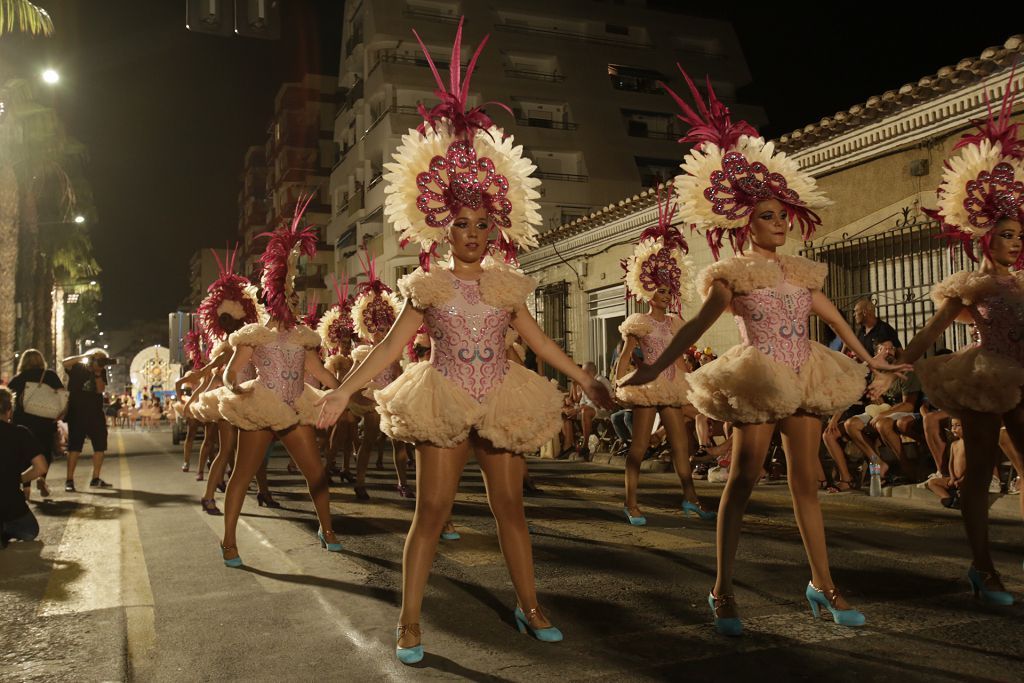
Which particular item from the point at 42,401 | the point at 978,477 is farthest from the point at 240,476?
the point at 42,401

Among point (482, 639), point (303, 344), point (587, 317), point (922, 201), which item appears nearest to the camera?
point (482, 639)

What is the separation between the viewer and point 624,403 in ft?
25.3

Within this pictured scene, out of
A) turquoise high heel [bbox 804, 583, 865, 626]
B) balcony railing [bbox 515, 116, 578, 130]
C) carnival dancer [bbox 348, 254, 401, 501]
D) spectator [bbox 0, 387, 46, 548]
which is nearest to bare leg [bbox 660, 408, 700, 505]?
turquoise high heel [bbox 804, 583, 865, 626]

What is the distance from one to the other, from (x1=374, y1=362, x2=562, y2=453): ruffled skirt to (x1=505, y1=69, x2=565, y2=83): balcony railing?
117ft

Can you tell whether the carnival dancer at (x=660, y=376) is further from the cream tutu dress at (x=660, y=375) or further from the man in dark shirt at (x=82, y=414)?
the man in dark shirt at (x=82, y=414)

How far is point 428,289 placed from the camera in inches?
176

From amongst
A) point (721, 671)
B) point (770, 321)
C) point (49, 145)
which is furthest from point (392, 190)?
point (49, 145)

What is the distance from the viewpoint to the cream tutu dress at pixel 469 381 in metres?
4.30

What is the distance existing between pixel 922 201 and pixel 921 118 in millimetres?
1185

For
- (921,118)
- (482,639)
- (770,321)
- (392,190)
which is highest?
(921,118)

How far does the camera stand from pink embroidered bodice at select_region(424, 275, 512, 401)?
450 centimetres

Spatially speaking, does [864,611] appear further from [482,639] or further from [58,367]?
[58,367]

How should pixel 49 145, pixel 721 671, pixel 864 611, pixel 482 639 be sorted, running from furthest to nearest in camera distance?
pixel 49 145 → pixel 864 611 → pixel 482 639 → pixel 721 671

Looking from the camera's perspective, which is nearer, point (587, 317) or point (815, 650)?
point (815, 650)
